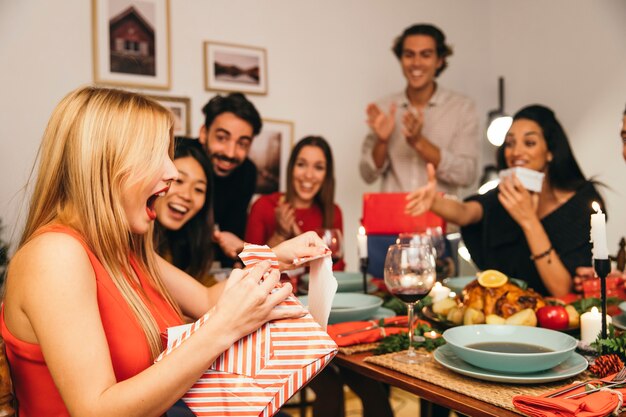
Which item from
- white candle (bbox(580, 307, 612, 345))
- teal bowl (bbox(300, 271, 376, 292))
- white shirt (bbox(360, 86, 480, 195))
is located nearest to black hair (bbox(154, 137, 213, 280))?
teal bowl (bbox(300, 271, 376, 292))

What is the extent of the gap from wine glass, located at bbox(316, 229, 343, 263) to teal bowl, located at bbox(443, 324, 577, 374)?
0.79 meters

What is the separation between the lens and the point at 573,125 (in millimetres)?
4129

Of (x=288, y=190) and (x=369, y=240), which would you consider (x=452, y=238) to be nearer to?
(x=369, y=240)

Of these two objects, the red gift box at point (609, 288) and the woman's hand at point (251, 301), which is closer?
the woman's hand at point (251, 301)

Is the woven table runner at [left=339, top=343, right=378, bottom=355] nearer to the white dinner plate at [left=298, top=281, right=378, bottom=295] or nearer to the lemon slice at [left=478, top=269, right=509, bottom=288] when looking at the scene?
the lemon slice at [left=478, top=269, right=509, bottom=288]

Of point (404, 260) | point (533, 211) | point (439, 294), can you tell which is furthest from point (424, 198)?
point (404, 260)

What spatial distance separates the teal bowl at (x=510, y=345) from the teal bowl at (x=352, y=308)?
0.32 m

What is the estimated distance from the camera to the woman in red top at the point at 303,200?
10.0 feet

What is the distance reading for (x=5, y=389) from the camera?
→ 948mm

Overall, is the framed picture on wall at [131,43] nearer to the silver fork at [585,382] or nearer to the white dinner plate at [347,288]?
the white dinner plate at [347,288]

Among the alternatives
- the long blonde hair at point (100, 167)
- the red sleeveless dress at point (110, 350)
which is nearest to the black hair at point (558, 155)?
the long blonde hair at point (100, 167)

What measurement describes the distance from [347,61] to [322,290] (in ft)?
10.8

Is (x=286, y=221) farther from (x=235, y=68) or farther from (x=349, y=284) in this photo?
(x=235, y=68)

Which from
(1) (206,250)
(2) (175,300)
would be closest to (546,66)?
(1) (206,250)
